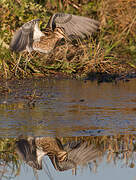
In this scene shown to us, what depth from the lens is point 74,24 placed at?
27.0ft

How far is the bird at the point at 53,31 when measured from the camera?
807cm

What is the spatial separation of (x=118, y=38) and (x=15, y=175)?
23.7ft

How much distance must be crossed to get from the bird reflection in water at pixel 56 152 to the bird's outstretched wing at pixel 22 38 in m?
3.04

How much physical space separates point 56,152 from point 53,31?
4.02 meters

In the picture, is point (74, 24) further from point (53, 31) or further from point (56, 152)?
point (56, 152)

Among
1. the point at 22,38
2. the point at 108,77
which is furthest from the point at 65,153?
the point at 108,77

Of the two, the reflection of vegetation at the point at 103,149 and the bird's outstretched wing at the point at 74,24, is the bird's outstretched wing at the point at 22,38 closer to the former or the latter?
the bird's outstretched wing at the point at 74,24

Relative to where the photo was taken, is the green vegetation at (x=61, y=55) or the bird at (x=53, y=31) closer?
the bird at (x=53, y=31)

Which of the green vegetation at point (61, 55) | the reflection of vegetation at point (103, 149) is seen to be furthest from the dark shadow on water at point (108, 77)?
the reflection of vegetation at point (103, 149)

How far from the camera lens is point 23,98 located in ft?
24.3

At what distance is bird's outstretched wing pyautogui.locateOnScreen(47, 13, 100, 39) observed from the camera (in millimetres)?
8094

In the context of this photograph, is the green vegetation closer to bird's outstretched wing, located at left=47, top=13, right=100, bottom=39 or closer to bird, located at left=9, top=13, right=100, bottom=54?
bird, located at left=9, top=13, right=100, bottom=54

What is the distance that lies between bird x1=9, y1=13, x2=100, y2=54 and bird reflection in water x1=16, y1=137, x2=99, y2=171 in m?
3.02

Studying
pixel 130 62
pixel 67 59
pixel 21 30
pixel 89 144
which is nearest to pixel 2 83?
pixel 21 30
